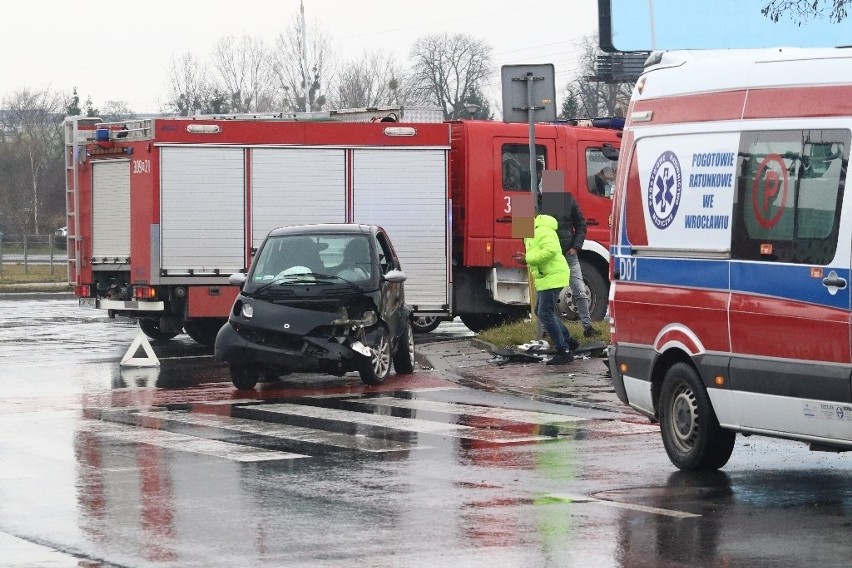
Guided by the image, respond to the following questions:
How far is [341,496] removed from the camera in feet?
31.3

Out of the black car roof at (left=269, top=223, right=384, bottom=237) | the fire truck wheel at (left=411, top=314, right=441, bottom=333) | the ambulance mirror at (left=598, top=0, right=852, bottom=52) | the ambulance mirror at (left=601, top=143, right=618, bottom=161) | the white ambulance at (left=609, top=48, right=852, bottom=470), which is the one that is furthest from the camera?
the fire truck wheel at (left=411, top=314, right=441, bottom=333)

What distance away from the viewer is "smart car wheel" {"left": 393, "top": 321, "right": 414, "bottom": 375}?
18.0 metres

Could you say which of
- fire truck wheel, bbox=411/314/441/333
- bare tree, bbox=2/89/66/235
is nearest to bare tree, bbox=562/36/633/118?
bare tree, bbox=2/89/66/235

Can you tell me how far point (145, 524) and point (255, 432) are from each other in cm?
413

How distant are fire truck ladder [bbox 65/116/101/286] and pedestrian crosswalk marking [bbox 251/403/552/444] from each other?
29.5ft

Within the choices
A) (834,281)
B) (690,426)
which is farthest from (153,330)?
(834,281)

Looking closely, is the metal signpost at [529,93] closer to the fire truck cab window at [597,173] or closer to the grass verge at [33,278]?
the fire truck cab window at [597,173]

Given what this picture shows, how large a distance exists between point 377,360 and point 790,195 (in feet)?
25.3

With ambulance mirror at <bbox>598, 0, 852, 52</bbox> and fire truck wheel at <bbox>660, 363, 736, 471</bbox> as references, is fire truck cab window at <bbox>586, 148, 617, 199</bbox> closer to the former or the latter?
ambulance mirror at <bbox>598, 0, 852, 52</bbox>

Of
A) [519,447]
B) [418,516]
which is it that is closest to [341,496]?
[418,516]

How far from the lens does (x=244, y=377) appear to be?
54.5 feet

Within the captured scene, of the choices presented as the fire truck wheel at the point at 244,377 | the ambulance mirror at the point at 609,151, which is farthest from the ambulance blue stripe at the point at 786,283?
the ambulance mirror at the point at 609,151

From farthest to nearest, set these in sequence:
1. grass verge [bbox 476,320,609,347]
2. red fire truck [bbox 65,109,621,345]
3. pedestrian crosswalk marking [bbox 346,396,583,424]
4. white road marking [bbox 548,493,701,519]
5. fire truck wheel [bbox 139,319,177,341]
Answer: fire truck wheel [bbox 139,319,177,341] < red fire truck [bbox 65,109,621,345] < grass verge [bbox 476,320,609,347] < pedestrian crosswalk marking [bbox 346,396,583,424] < white road marking [bbox 548,493,701,519]

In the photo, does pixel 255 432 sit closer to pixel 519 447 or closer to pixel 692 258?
pixel 519 447
